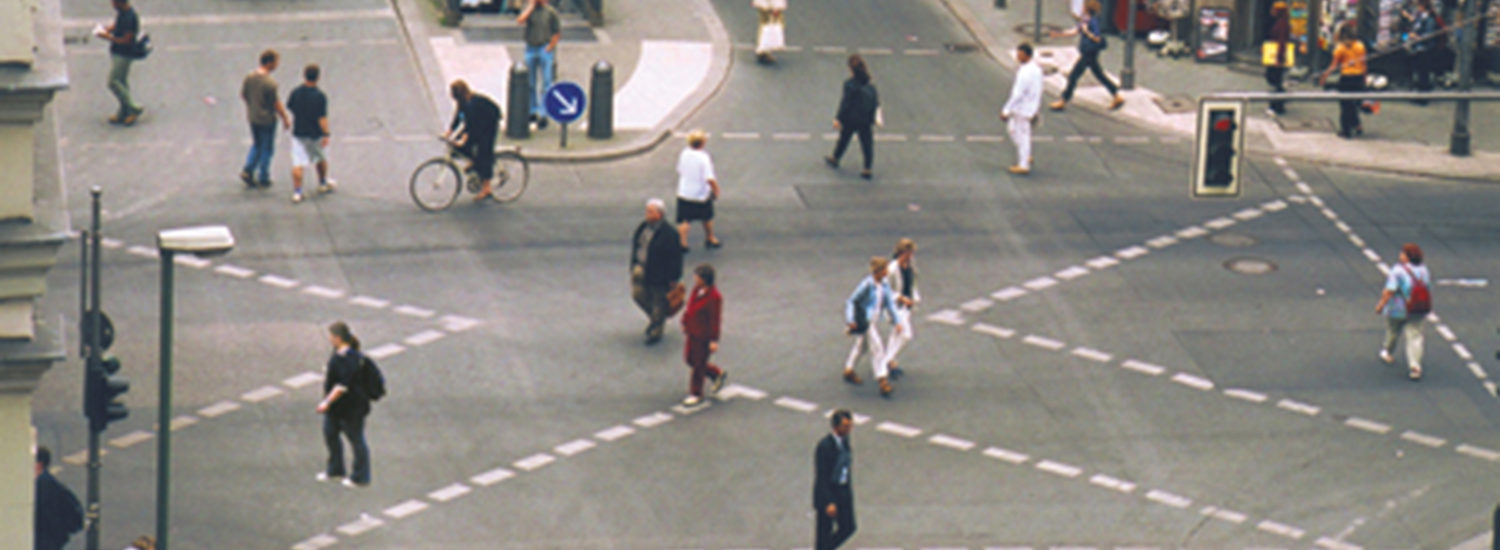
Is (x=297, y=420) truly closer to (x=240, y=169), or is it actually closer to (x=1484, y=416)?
(x=240, y=169)

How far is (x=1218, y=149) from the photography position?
850 inches

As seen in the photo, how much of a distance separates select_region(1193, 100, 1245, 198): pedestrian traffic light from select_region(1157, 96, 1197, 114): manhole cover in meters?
12.5

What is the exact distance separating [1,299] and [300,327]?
33.9ft

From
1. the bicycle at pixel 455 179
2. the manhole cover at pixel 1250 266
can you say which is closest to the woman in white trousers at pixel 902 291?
the manhole cover at pixel 1250 266

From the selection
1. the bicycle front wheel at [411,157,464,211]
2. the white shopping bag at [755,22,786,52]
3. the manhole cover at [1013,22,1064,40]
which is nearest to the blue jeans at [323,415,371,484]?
the bicycle front wheel at [411,157,464,211]

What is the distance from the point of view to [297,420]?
21125 mm

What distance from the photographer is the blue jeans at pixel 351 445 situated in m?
19.0

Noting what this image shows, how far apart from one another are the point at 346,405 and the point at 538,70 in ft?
45.1

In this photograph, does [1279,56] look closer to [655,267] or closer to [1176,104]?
[1176,104]

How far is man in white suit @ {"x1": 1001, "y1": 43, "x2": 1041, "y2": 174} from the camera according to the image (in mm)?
29719

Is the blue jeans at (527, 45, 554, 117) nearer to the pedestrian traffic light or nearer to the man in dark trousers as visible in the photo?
the pedestrian traffic light

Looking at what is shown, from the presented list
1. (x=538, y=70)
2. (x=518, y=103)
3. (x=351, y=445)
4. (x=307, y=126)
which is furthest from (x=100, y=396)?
(x=538, y=70)

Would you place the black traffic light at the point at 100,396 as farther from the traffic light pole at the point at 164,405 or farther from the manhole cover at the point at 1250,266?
the manhole cover at the point at 1250,266

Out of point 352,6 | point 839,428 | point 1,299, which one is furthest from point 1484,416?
point 352,6
